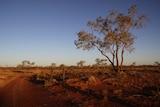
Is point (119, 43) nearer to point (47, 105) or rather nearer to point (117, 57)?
point (117, 57)

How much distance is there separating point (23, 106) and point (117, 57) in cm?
1989

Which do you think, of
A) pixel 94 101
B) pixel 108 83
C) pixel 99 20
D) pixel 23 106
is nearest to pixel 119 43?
pixel 99 20

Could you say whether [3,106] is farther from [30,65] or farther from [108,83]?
[30,65]

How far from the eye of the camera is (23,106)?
1495cm

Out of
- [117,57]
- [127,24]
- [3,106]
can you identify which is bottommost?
[3,106]

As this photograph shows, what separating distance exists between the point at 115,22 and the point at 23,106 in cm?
2225

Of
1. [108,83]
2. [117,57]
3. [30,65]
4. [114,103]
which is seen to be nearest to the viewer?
[114,103]

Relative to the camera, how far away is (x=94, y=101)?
15.0 metres

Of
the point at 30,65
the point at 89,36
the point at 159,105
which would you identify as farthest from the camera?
the point at 30,65

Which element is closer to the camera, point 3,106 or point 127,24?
point 3,106

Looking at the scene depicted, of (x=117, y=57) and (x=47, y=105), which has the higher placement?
(x=117, y=57)

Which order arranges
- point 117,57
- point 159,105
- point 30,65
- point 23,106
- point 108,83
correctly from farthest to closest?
1. point 30,65
2. point 117,57
3. point 108,83
4. point 23,106
5. point 159,105

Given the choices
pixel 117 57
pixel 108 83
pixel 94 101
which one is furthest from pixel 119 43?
pixel 94 101

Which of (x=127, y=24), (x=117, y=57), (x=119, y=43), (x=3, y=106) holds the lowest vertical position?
(x=3, y=106)
